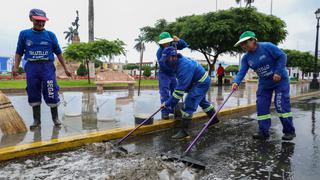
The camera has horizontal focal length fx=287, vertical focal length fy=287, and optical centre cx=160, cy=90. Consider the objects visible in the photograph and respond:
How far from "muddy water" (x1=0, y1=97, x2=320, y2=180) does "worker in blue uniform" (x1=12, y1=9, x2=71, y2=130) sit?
1379mm

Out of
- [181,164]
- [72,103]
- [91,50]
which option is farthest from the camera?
[91,50]

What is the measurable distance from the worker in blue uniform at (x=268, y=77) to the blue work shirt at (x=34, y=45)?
306 cm

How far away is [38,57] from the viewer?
458 cm

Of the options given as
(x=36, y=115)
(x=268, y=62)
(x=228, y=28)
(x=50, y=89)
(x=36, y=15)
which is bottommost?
(x=36, y=115)

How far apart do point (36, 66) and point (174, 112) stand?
2679 millimetres

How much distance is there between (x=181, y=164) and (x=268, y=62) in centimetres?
226

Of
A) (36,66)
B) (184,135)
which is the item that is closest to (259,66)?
(184,135)

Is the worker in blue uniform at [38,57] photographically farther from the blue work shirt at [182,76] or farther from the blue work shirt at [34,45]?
the blue work shirt at [182,76]

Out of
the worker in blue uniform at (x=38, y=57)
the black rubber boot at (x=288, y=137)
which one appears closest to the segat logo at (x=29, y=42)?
the worker in blue uniform at (x=38, y=57)

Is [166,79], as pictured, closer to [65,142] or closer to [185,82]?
[185,82]

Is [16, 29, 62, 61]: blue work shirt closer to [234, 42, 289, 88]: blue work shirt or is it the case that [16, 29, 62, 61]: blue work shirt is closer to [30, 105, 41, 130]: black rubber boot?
[30, 105, 41, 130]: black rubber boot

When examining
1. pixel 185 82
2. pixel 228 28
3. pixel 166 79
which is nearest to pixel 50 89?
pixel 166 79

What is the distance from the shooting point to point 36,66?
4.60 metres

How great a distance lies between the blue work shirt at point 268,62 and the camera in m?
4.36
